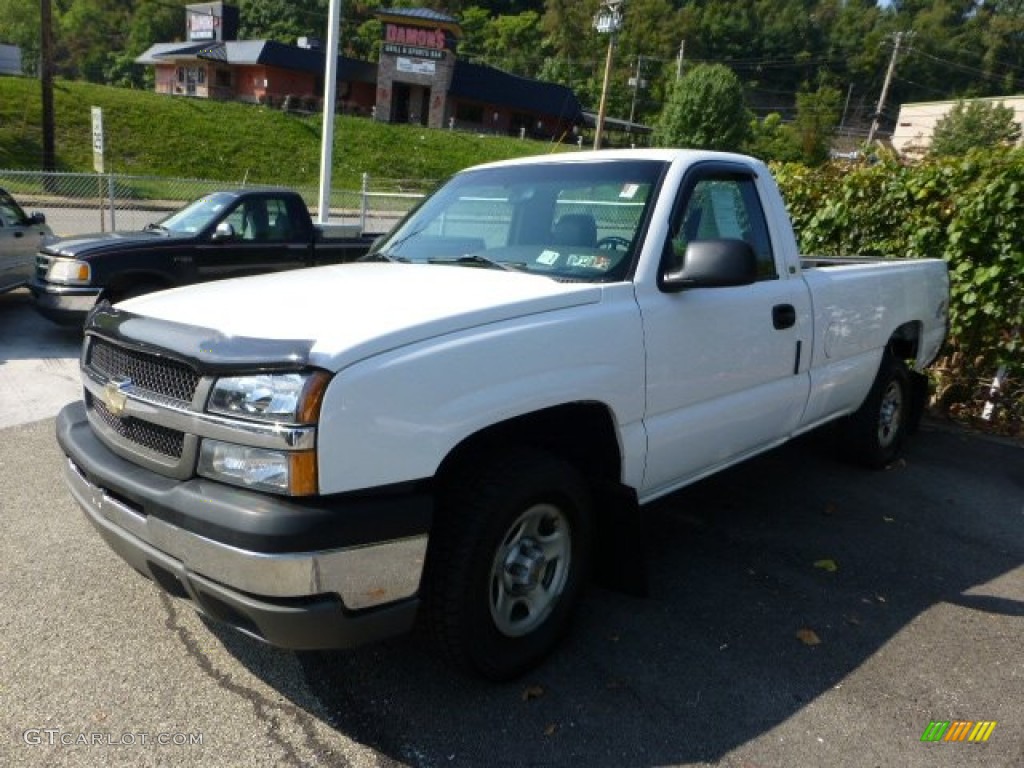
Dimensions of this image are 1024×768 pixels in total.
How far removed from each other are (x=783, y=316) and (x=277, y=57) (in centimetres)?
6074

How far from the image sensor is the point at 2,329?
8.65 m

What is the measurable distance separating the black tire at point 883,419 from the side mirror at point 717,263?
255 centimetres

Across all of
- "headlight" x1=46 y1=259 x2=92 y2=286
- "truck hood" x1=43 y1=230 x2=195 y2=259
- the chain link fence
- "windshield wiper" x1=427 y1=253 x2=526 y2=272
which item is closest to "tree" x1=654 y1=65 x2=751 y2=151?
the chain link fence

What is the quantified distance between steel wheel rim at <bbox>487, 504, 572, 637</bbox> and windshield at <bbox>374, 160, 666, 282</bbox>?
97 cm

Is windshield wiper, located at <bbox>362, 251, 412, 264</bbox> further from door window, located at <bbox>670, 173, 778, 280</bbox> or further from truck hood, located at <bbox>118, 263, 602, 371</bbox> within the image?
door window, located at <bbox>670, 173, 778, 280</bbox>

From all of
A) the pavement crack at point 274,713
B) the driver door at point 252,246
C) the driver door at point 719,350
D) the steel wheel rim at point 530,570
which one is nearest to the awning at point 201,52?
the driver door at point 252,246

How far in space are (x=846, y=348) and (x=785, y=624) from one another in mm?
1877

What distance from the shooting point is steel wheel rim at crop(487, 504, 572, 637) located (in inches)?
111

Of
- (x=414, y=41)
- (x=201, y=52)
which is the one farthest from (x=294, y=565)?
(x=201, y=52)

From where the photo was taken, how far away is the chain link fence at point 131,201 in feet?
58.3

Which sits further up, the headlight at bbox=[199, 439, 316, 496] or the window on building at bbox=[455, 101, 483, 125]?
the window on building at bbox=[455, 101, 483, 125]

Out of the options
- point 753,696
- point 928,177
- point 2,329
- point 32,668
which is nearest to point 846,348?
point 753,696

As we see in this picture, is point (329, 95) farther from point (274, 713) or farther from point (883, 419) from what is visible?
point (274, 713)

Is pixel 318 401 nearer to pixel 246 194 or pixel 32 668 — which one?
pixel 32 668
